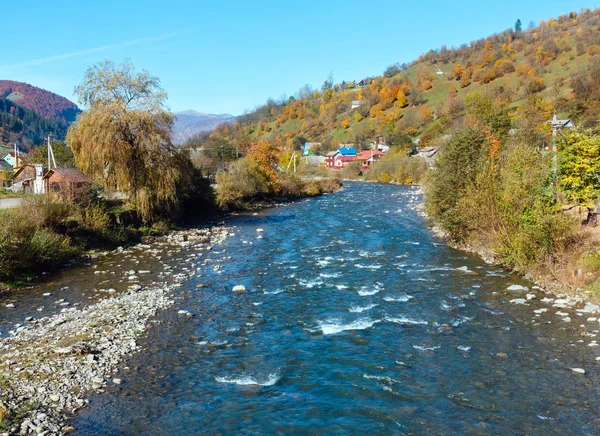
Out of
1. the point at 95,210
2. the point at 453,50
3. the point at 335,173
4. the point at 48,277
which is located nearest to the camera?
the point at 48,277

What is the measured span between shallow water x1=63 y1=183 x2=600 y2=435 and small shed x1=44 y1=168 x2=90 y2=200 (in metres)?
11.3

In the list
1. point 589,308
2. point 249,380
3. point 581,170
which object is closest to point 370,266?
point 589,308

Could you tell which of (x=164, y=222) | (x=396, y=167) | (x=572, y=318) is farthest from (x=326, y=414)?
(x=396, y=167)

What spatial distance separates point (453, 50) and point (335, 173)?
12624cm

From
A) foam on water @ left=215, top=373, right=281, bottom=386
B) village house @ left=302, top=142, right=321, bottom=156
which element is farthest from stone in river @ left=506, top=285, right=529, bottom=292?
village house @ left=302, top=142, right=321, bottom=156

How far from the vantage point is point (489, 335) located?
42.5 ft

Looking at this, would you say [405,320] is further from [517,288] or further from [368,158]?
[368,158]

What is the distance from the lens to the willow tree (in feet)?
97.2

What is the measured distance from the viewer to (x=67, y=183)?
26641 mm

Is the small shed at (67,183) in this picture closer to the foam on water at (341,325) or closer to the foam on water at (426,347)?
the foam on water at (341,325)

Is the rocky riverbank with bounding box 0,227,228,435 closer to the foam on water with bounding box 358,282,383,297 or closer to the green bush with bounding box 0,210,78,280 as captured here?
the green bush with bounding box 0,210,78,280

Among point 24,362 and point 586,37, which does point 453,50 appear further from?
point 24,362

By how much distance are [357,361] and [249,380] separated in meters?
2.77

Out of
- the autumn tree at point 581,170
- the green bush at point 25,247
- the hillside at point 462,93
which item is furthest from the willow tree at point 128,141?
the hillside at point 462,93
